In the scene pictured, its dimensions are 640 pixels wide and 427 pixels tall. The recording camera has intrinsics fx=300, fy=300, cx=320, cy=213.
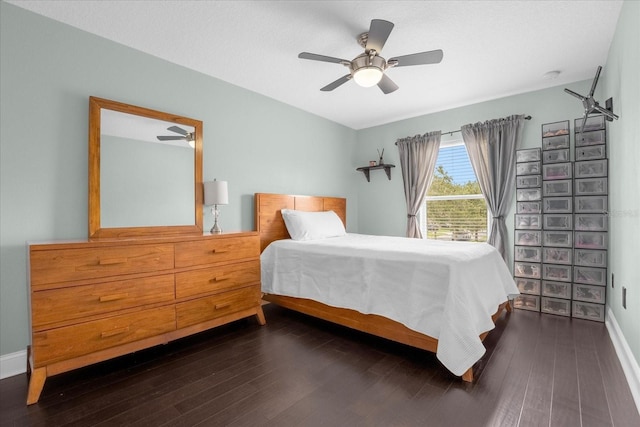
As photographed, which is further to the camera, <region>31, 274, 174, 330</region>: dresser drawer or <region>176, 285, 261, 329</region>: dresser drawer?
<region>176, 285, 261, 329</region>: dresser drawer

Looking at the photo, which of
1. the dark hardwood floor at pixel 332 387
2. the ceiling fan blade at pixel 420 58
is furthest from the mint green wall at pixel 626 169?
the ceiling fan blade at pixel 420 58

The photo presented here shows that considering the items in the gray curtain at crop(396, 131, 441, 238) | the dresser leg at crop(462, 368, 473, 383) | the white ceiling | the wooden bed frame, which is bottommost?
the dresser leg at crop(462, 368, 473, 383)

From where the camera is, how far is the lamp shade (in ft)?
9.55

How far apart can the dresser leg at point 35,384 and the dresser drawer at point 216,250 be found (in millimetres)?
933

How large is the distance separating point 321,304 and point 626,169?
2560 millimetres

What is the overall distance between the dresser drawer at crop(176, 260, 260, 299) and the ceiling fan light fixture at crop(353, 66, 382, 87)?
189cm

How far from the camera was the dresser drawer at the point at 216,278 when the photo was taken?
2.36 meters

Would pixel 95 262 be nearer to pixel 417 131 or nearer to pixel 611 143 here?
pixel 417 131

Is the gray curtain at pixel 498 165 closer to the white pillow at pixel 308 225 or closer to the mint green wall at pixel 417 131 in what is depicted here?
the mint green wall at pixel 417 131

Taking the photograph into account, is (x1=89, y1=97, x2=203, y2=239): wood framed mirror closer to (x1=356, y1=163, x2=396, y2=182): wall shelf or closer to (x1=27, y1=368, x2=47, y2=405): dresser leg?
(x1=27, y1=368, x2=47, y2=405): dresser leg

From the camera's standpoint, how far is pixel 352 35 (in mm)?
2459

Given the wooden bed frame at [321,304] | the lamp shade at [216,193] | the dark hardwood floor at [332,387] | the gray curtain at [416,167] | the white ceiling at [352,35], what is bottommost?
the dark hardwood floor at [332,387]

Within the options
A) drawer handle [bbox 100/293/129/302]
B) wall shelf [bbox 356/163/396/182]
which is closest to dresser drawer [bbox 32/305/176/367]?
drawer handle [bbox 100/293/129/302]

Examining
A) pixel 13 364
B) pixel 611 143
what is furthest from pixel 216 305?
pixel 611 143
